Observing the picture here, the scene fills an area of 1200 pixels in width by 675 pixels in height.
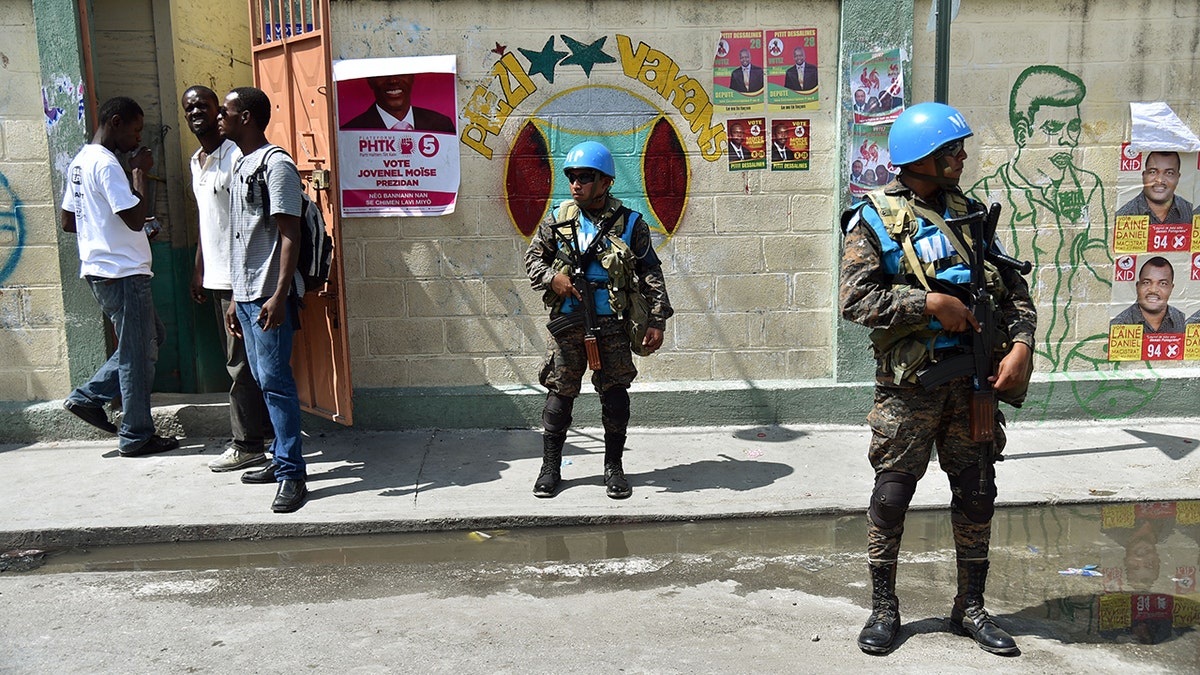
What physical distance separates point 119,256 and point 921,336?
15.2ft

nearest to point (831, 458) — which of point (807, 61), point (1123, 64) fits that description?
point (807, 61)

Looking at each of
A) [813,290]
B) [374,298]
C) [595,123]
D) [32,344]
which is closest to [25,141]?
[32,344]

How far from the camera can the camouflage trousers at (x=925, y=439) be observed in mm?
3551

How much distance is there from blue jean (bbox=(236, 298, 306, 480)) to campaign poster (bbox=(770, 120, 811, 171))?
10.6 ft

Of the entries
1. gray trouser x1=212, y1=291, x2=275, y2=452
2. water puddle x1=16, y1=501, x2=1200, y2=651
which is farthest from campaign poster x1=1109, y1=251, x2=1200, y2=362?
gray trouser x1=212, y1=291, x2=275, y2=452

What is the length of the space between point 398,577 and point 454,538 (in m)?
0.54

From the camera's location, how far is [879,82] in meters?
6.26

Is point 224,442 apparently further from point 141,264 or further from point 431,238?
point 431,238

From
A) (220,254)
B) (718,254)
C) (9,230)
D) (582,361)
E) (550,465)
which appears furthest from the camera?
(718,254)

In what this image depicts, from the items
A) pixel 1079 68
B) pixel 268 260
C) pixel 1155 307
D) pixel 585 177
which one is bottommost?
pixel 1155 307

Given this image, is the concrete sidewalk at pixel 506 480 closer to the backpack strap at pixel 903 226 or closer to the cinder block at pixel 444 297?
the cinder block at pixel 444 297

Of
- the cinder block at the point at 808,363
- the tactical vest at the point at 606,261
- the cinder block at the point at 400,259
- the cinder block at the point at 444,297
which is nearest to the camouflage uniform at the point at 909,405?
the tactical vest at the point at 606,261

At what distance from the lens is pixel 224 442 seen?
633 cm

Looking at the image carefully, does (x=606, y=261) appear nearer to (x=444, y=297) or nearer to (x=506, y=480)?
(x=506, y=480)
